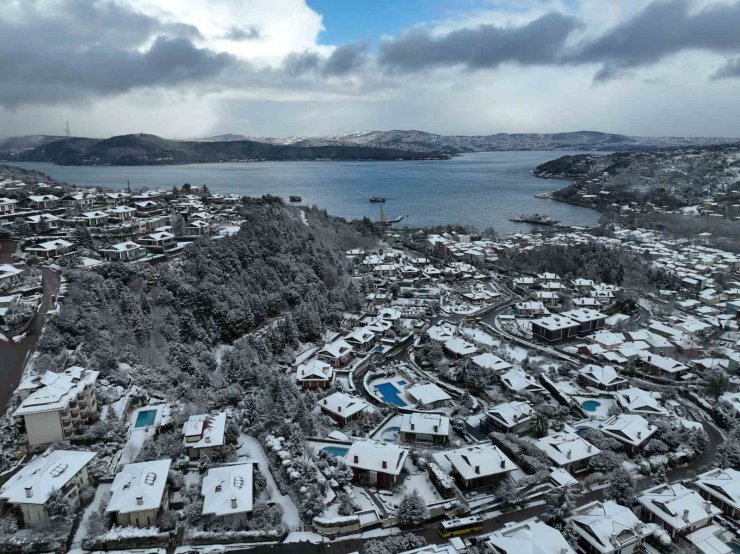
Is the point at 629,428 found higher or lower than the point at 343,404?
lower

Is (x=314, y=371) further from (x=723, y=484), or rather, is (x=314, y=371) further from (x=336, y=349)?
(x=723, y=484)

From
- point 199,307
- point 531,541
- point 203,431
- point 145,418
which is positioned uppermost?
point 199,307

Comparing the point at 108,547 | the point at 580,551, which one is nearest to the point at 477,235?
the point at 580,551

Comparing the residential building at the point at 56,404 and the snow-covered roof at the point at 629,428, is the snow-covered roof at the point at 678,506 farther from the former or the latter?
the residential building at the point at 56,404

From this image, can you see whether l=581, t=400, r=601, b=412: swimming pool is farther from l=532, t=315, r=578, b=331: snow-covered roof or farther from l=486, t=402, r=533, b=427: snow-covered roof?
l=532, t=315, r=578, b=331: snow-covered roof

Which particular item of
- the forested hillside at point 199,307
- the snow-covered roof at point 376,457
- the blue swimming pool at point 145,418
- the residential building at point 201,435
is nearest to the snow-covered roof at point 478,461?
the snow-covered roof at point 376,457

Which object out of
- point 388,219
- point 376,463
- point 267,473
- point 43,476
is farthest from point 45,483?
Result: point 388,219

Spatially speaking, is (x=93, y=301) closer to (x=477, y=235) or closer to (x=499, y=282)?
(x=499, y=282)
